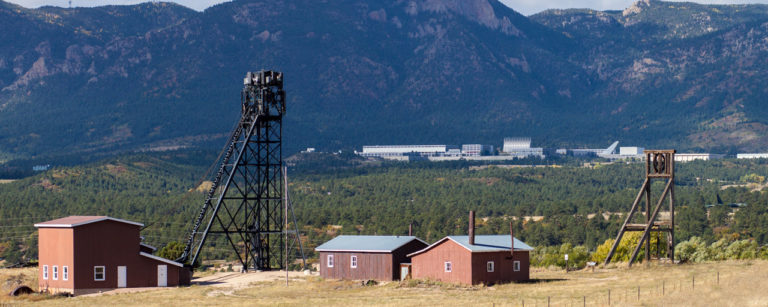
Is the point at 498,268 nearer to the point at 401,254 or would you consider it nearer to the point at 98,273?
the point at 401,254

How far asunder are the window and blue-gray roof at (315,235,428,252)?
14688 mm

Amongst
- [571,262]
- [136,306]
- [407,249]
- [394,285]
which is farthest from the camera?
[571,262]

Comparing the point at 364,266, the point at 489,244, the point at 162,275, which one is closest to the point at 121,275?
the point at 162,275

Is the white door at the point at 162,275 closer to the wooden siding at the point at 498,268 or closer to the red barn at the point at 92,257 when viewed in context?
the red barn at the point at 92,257

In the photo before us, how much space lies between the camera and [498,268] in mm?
76875

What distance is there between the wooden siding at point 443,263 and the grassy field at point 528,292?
4.42 ft

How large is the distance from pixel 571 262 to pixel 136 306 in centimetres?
4725

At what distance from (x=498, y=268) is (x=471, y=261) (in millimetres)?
2617

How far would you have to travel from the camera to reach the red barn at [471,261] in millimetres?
75562

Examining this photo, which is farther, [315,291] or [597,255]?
[597,255]

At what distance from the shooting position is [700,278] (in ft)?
233

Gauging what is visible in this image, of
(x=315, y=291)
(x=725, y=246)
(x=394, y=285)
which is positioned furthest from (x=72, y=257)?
(x=725, y=246)

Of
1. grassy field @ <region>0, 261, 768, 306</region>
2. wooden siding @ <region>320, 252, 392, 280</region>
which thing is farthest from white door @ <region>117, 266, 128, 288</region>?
wooden siding @ <region>320, 252, 392, 280</region>

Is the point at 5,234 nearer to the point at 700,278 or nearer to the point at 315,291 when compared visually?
the point at 315,291
